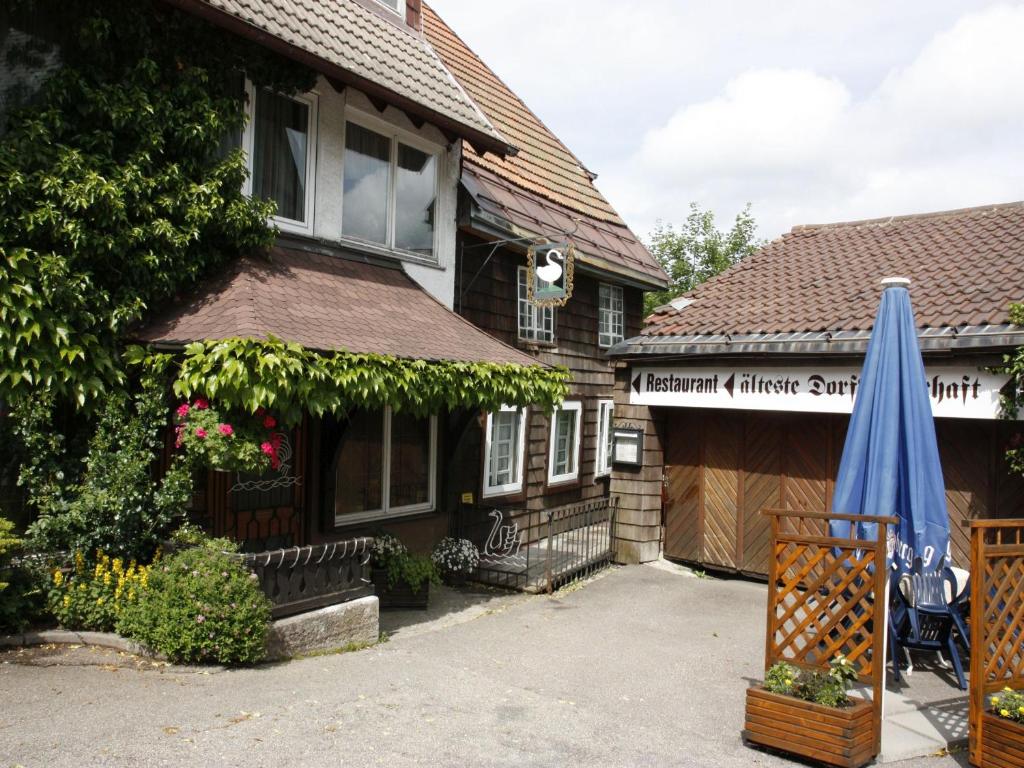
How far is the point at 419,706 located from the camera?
6.38 m

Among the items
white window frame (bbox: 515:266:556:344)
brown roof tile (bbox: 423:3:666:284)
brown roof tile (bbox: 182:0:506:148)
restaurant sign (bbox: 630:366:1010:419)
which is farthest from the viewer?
white window frame (bbox: 515:266:556:344)

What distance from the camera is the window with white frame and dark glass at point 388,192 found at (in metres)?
10.5

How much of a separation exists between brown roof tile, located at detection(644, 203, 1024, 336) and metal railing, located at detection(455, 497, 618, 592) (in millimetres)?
2943

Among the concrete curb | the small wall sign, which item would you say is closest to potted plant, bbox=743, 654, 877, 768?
the concrete curb

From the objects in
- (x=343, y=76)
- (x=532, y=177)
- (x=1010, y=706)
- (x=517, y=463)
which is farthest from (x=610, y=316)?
(x=1010, y=706)

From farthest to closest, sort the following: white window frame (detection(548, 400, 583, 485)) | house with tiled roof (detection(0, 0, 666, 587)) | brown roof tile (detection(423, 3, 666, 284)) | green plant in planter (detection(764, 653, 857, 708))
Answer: white window frame (detection(548, 400, 583, 485)) < brown roof tile (detection(423, 3, 666, 284)) < house with tiled roof (detection(0, 0, 666, 587)) < green plant in planter (detection(764, 653, 857, 708))

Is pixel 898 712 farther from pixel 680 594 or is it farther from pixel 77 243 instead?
pixel 77 243

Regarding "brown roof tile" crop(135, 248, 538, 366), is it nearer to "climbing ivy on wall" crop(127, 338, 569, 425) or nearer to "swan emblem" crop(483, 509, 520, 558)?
"climbing ivy on wall" crop(127, 338, 569, 425)

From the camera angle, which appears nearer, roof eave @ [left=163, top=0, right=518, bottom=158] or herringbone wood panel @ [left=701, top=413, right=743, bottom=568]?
roof eave @ [left=163, top=0, right=518, bottom=158]

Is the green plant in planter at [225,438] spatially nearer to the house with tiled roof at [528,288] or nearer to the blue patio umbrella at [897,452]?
the house with tiled roof at [528,288]

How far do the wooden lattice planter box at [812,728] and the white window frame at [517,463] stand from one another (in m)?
6.88

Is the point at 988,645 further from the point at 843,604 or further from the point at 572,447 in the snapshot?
the point at 572,447

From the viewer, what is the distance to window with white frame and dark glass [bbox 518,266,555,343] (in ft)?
46.4

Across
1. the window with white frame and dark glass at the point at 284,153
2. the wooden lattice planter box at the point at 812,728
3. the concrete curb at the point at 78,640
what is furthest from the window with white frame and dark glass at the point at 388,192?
the wooden lattice planter box at the point at 812,728
